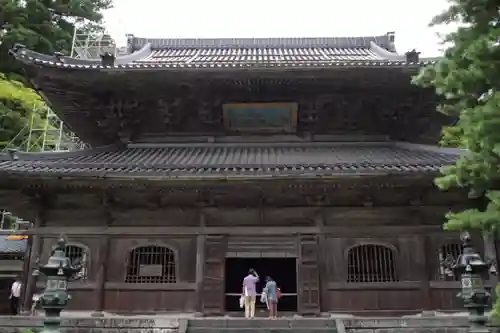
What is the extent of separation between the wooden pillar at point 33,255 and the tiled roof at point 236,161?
4.89 feet

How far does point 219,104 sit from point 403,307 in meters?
7.44

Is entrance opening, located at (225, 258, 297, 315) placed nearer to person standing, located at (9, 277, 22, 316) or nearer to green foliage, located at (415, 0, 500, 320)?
person standing, located at (9, 277, 22, 316)

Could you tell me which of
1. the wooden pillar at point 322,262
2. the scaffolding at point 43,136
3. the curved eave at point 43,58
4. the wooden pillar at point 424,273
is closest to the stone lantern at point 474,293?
the wooden pillar at point 424,273

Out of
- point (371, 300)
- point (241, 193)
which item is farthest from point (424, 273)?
point (241, 193)

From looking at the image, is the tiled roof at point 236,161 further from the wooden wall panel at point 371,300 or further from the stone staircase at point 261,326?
the stone staircase at point 261,326

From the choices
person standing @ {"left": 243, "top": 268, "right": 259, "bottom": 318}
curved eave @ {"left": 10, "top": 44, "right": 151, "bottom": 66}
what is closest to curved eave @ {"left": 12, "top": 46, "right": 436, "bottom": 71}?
curved eave @ {"left": 10, "top": 44, "right": 151, "bottom": 66}

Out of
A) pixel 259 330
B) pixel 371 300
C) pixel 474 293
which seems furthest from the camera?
pixel 371 300

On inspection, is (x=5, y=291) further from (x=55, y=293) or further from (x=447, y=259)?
(x=447, y=259)

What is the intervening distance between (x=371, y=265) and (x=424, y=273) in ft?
4.24

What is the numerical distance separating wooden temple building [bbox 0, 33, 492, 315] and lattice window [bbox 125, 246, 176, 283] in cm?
3

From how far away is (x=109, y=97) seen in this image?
14.0 m

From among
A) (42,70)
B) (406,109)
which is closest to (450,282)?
(406,109)

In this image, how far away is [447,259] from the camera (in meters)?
12.0

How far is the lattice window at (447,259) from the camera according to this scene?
1193 cm
